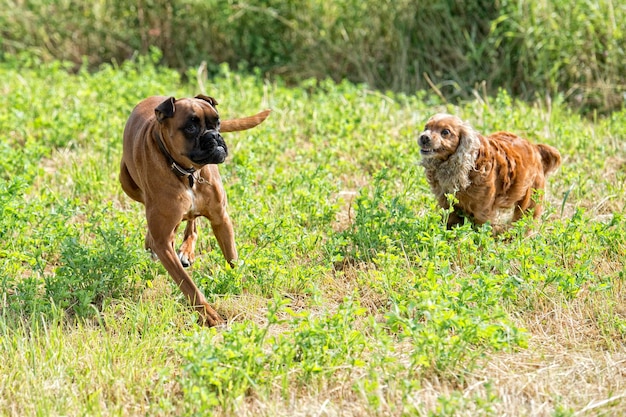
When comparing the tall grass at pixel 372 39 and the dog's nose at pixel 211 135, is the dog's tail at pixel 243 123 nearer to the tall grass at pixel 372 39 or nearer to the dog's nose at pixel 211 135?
the dog's nose at pixel 211 135

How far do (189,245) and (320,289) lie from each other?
100cm

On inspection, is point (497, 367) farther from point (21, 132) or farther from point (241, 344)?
point (21, 132)

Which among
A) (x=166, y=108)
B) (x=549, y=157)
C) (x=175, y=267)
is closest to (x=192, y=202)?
(x=175, y=267)

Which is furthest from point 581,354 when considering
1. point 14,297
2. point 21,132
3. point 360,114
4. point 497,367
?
point 21,132

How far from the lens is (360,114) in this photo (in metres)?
8.67

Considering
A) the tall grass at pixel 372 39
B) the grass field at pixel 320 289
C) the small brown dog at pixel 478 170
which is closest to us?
the grass field at pixel 320 289

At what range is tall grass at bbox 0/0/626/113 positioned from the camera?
30.3 ft

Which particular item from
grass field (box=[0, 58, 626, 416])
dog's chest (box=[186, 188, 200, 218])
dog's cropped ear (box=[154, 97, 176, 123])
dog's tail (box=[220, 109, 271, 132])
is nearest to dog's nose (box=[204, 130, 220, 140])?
dog's cropped ear (box=[154, 97, 176, 123])

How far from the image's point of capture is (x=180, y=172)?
5.17 m

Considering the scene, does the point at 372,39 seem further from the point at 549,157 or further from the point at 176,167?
the point at 176,167

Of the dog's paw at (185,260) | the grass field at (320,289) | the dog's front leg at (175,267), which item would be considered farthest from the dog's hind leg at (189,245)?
the dog's front leg at (175,267)

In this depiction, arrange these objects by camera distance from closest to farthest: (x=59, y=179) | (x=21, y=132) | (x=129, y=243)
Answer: (x=129, y=243) → (x=59, y=179) → (x=21, y=132)

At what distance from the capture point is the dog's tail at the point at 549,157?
6.57 metres

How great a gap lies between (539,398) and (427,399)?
0.54 metres
